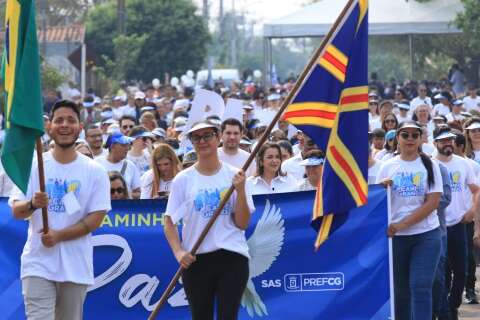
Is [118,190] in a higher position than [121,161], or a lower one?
lower

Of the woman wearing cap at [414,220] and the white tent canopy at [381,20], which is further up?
the white tent canopy at [381,20]

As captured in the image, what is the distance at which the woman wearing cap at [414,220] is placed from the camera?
9898mm

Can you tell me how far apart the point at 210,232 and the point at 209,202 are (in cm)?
18

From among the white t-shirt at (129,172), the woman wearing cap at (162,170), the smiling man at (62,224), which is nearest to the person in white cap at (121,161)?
the white t-shirt at (129,172)

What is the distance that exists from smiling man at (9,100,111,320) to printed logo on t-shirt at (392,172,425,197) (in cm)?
285

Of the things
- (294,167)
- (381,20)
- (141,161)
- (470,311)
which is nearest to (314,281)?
(470,311)

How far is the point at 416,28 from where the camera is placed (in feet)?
109

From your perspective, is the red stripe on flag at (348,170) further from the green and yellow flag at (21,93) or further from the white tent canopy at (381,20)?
the white tent canopy at (381,20)

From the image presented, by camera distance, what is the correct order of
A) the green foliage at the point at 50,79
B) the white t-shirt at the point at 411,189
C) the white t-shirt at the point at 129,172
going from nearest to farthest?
the white t-shirt at the point at 411,189, the white t-shirt at the point at 129,172, the green foliage at the point at 50,79

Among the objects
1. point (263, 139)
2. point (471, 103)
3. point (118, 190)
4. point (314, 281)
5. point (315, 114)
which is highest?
point (315, 114)

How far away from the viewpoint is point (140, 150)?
47.6ft

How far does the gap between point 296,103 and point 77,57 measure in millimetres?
25026

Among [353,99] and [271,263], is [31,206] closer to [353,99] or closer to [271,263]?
[353,99]

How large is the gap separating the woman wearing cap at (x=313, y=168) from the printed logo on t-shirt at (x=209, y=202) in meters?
2.78
